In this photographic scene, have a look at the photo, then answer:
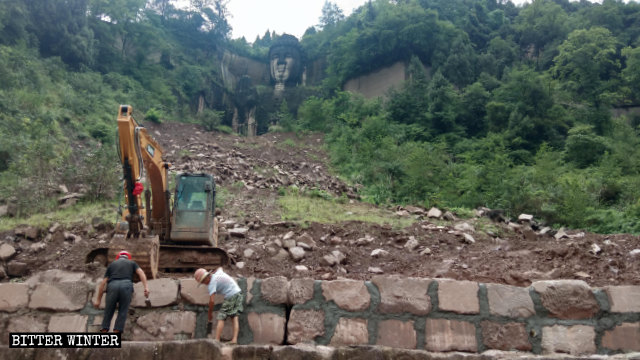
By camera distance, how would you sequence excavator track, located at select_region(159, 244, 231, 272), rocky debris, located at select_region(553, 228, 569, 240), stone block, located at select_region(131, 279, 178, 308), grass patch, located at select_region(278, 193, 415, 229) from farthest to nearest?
grass patch, located at select_region(278, 193, 415, 229), rocky debris, located at select_region(553, 228, 569, 240), excavator track, located at select_region(159, 244, 231, 272), stone block, located at select_region(131, 279, 178, 308)

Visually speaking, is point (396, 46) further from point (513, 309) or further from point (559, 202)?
point (513, 309)

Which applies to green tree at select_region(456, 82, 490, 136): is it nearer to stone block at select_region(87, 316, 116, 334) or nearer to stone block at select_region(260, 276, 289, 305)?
stone block at select_region(260, 276, 289, 305)

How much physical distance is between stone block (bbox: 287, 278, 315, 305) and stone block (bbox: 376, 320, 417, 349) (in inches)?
26.2

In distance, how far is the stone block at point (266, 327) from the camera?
158 inches

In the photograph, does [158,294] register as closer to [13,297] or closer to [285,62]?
[13,297]

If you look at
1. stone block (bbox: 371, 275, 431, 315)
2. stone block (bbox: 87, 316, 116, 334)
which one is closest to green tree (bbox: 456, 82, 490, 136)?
stone block (bbox: 371, 275, 431, 315)

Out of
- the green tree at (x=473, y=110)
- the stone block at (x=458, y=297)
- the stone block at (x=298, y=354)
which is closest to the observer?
the stone block at (x=298, y=354)

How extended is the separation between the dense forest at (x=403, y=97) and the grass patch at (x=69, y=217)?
639mm

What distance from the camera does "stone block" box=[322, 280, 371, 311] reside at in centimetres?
396

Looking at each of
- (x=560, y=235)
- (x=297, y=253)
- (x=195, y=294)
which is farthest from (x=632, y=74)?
(x=195, y=294)

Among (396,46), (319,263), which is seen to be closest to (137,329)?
(319,263)

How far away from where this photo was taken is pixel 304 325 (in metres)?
3.97

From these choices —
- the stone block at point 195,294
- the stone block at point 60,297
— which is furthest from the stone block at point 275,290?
the stone block at point 60,297

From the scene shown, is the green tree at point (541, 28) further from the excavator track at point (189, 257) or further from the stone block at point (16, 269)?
the stone block at point (16, 269)
